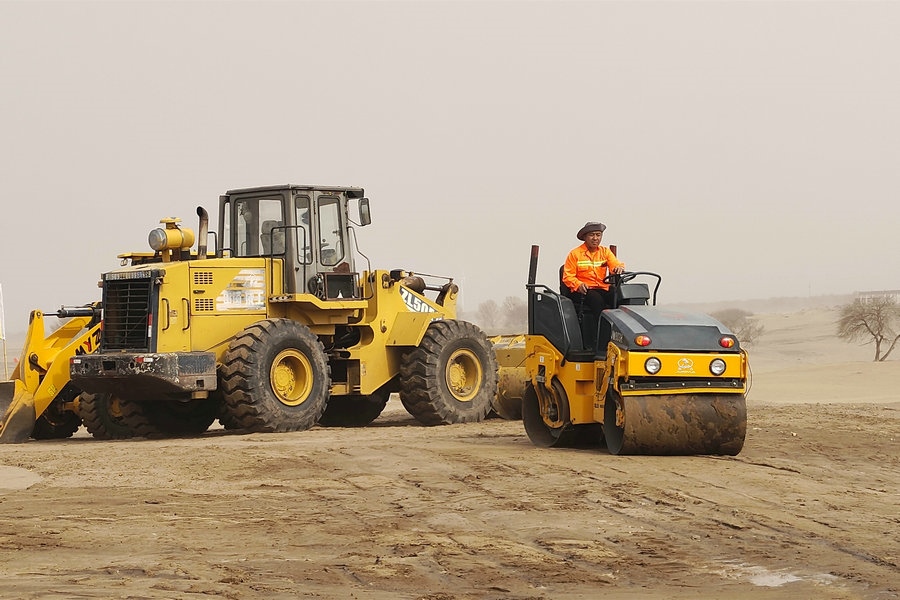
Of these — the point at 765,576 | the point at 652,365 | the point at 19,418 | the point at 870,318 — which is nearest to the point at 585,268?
the point at 652,365

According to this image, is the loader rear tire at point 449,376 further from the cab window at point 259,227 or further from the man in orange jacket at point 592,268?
the man in orange jacket at point 592,268

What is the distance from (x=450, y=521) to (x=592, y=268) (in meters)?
5.10

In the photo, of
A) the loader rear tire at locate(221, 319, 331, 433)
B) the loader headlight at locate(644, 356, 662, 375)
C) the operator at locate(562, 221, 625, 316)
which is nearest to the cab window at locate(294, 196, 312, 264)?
the loader rear tire at locate(221, 319, 331, 433)

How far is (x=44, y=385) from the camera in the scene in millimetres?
16984

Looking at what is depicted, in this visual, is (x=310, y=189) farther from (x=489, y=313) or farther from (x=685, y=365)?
(x=489, y=313)

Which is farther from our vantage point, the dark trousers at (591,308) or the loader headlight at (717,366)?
the dark trousers at (591,308)

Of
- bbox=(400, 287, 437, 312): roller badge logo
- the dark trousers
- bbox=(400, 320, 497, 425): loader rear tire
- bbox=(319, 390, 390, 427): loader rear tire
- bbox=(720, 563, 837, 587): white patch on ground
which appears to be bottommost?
bbox=(720, 563, 837, 587): white patch on ground

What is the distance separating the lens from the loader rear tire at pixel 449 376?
1841cm

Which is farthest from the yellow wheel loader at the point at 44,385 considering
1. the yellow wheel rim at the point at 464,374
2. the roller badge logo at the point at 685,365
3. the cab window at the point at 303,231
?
the roller badge logo at the point at 685,365

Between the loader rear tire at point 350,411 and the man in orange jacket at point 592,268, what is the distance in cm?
694

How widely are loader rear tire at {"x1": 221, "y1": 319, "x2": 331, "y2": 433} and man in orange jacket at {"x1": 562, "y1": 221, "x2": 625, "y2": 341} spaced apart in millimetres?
4600

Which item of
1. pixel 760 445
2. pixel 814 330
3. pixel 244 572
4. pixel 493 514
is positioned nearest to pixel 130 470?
pixel 493 514

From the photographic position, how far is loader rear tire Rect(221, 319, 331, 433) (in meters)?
16.3

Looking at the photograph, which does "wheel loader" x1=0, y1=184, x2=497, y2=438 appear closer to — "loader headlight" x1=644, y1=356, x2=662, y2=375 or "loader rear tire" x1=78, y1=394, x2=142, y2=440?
"loader rear tire" x1=78, y1=394, x2=142, y2=440
